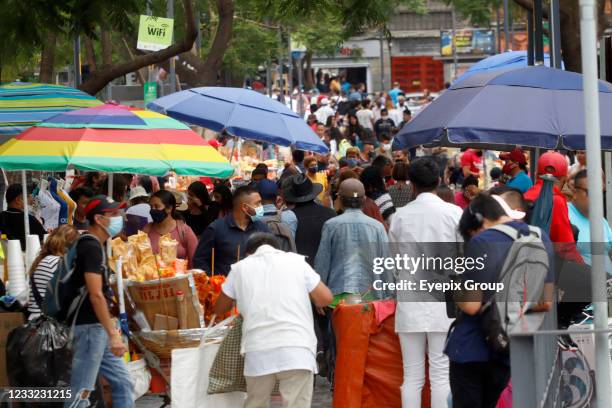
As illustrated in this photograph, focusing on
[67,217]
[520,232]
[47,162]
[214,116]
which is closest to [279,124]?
[214,116]

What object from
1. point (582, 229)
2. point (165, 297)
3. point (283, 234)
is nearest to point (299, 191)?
point (283, 234)

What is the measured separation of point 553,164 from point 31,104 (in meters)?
6.93

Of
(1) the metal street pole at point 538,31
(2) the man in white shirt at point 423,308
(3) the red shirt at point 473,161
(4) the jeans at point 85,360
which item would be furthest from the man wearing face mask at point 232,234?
(3) the red shirt at point 473,161

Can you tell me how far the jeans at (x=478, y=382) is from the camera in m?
7.28

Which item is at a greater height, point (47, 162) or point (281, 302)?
point (47, 162)

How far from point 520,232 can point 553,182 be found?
2174mm

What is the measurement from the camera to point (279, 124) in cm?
1536

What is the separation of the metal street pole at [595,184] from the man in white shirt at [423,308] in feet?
9.09

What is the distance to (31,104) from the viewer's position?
14617 mm

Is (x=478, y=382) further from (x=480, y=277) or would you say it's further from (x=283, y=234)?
(x=283, y=234)

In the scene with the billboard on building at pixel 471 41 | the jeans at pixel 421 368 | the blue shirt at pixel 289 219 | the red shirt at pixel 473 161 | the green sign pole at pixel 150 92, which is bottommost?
the jeans at pixel 421 368

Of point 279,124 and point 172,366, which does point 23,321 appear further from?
Result: point 279,124

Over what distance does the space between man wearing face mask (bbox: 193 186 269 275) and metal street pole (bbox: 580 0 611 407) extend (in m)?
4.59

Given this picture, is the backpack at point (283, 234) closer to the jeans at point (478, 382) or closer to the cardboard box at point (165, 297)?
the cardboard box at point (165, 297)
